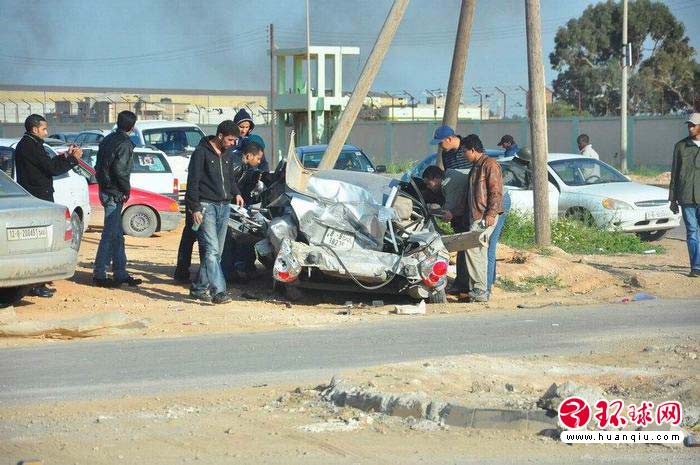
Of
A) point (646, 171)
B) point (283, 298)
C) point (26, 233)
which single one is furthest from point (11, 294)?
point (646, 171)

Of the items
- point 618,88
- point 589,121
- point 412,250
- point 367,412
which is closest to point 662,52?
point 618,88

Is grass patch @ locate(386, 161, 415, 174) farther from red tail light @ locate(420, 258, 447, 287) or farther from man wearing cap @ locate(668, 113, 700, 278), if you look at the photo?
red tail light @ locate(420, 258, 447, 287)

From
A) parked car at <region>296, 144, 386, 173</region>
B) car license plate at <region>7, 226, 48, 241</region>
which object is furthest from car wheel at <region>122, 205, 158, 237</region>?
car license plate at <region>7, 226, 48, 241</region>

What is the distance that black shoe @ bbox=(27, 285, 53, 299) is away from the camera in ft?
40.8

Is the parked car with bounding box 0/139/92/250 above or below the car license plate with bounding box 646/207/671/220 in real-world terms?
above

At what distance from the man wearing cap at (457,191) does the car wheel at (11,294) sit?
4738 mm

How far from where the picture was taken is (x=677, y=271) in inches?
597

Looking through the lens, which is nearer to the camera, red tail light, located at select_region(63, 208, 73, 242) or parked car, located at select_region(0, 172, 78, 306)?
parked car, located at select_region(0, 172, 78, 306)

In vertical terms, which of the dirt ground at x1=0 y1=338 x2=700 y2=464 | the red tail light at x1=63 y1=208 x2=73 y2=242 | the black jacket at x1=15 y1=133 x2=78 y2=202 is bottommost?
the dirt ground at x1=0 y1=338 x2=700 y2=464

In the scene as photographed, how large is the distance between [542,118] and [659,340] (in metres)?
7.05

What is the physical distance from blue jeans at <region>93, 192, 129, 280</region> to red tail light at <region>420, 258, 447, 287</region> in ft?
12.2

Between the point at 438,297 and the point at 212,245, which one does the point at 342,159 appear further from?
the point at 212,245

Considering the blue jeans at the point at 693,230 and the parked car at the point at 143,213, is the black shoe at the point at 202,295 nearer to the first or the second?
the blue jeans at the point at 693,230

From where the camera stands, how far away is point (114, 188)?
12.8 metres
